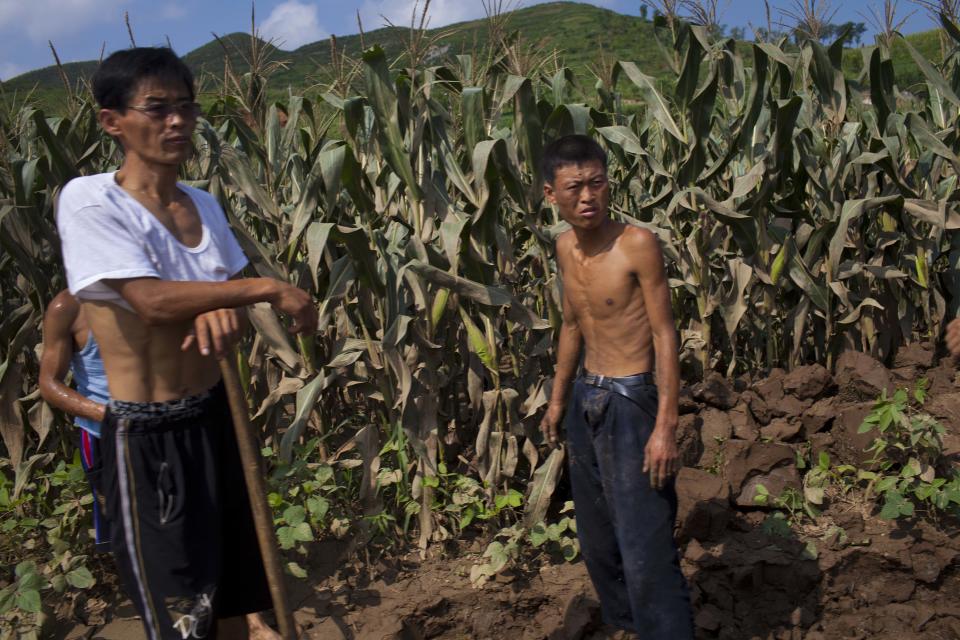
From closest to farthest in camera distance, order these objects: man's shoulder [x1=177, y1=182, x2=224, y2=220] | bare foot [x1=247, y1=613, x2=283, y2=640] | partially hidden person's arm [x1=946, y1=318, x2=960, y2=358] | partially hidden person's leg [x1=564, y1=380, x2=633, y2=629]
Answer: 1. man's shoulder [x1=177, y1=182, x2=224, y2=220]
2. partially hidden person's arm [x1=946, y1=318, x2=960, y2=358]
3. partially hidden person's leg [x1=564, y1=380, x2=633, y2=629]
4. bare foot [x1=247, y1=613, x2=283, y2=640]

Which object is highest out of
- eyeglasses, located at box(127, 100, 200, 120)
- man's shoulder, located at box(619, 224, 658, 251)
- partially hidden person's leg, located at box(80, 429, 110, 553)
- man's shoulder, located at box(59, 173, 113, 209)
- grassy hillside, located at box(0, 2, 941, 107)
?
grassy hillside, located at box(0, 2, 941, 107)

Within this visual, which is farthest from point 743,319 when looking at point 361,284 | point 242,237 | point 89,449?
point 89,449

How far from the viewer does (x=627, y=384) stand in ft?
8.50

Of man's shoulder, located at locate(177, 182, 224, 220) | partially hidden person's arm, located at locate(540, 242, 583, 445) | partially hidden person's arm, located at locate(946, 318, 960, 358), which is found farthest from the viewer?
partially hidden person's arm, located at locate(540, 242, 583, 445)

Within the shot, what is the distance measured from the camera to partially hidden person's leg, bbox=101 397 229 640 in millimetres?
2090

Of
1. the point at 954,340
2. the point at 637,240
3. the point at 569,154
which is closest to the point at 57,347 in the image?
the point at 569,154

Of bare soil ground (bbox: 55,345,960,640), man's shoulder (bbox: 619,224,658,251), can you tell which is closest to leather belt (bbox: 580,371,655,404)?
man's shoulder (bbox: 619,224,658,251)

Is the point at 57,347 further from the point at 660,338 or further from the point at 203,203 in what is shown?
the point at 660,338

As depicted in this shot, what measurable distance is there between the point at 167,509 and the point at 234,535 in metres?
0.25

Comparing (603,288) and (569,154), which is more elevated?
(569,154)

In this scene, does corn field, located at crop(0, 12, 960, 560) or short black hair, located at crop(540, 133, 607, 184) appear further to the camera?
corn field, located at crop(0, 12, 960, 560)

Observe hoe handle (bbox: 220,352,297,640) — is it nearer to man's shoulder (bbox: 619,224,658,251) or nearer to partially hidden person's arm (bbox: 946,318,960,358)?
man's shoulder (bbox: 619,224,658,251)

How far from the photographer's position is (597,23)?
5938 centimetres

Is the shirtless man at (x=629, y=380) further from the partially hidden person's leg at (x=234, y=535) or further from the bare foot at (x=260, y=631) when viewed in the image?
the bare foot at (x=260, y=631)
